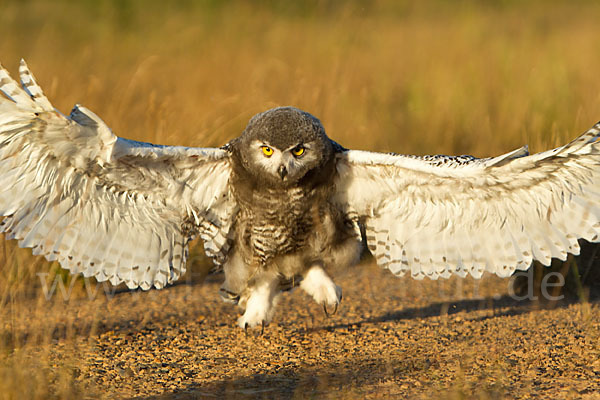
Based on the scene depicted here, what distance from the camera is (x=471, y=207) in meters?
4.47

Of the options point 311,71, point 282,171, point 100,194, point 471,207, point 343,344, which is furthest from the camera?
point 311,71

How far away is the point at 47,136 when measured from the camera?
12.2 feet

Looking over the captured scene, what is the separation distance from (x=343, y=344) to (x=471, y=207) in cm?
130

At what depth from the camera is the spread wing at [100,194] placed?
3.71 meters

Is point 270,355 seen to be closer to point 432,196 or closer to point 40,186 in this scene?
point 432,196

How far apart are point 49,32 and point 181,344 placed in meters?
6.34

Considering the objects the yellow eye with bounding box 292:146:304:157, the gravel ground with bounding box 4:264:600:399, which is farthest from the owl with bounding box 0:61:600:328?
the gravel ground with bounding box 4:264:600:399

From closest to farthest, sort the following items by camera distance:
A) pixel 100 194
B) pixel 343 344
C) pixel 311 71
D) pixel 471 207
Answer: pixel 100 194
pixel 471 207
pixel 343 344
pixel 311 71

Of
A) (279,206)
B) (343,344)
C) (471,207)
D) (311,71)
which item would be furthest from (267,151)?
(311,71)

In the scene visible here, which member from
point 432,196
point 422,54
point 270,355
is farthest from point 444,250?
point 422,54

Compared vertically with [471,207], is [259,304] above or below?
below

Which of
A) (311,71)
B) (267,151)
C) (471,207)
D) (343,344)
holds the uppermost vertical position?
A: (311,71)

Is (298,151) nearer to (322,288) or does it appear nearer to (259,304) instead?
(322,288)

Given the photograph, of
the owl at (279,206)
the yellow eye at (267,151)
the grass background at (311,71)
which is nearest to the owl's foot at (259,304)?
the owl at (279,206)
